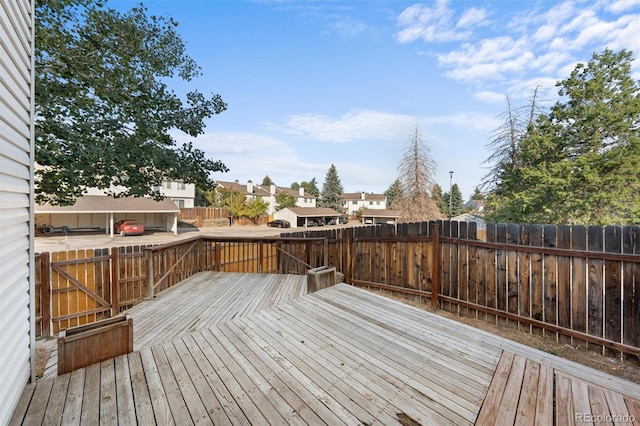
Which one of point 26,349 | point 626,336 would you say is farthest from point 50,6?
point 626,336

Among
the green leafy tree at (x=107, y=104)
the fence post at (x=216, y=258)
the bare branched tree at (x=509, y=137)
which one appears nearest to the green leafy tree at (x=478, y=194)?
the bare branched tree at (x=509, y=137)

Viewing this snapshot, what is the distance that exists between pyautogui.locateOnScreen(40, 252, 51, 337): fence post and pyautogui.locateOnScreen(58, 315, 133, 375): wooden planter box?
3.21 meters

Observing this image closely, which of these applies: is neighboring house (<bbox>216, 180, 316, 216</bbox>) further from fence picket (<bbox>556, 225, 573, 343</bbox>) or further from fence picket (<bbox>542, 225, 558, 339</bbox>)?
fence picket (<bbox>556, 225, 573, 343</bbox>)

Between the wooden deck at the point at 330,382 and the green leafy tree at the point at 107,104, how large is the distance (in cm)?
388

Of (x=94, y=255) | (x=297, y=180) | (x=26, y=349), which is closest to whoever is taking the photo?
(x=26, y=349)

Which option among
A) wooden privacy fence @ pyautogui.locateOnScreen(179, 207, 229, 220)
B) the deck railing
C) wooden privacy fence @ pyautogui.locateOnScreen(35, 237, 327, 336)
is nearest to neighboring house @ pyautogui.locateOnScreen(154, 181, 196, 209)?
wooden privacy fence @ pyautogui.locateOnScreen(179, 207, 229, 220)

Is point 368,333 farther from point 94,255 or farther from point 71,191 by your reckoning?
point 71,191

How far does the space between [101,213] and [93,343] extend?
25.3 meters

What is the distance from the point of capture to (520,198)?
12.4m

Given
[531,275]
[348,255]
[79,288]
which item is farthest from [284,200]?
[531,275]

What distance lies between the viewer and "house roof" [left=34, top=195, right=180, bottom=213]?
2011cm

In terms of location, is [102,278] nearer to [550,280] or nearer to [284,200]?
[550,280]

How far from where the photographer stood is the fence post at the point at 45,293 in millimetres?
4660

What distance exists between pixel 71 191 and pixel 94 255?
1.36 metres
